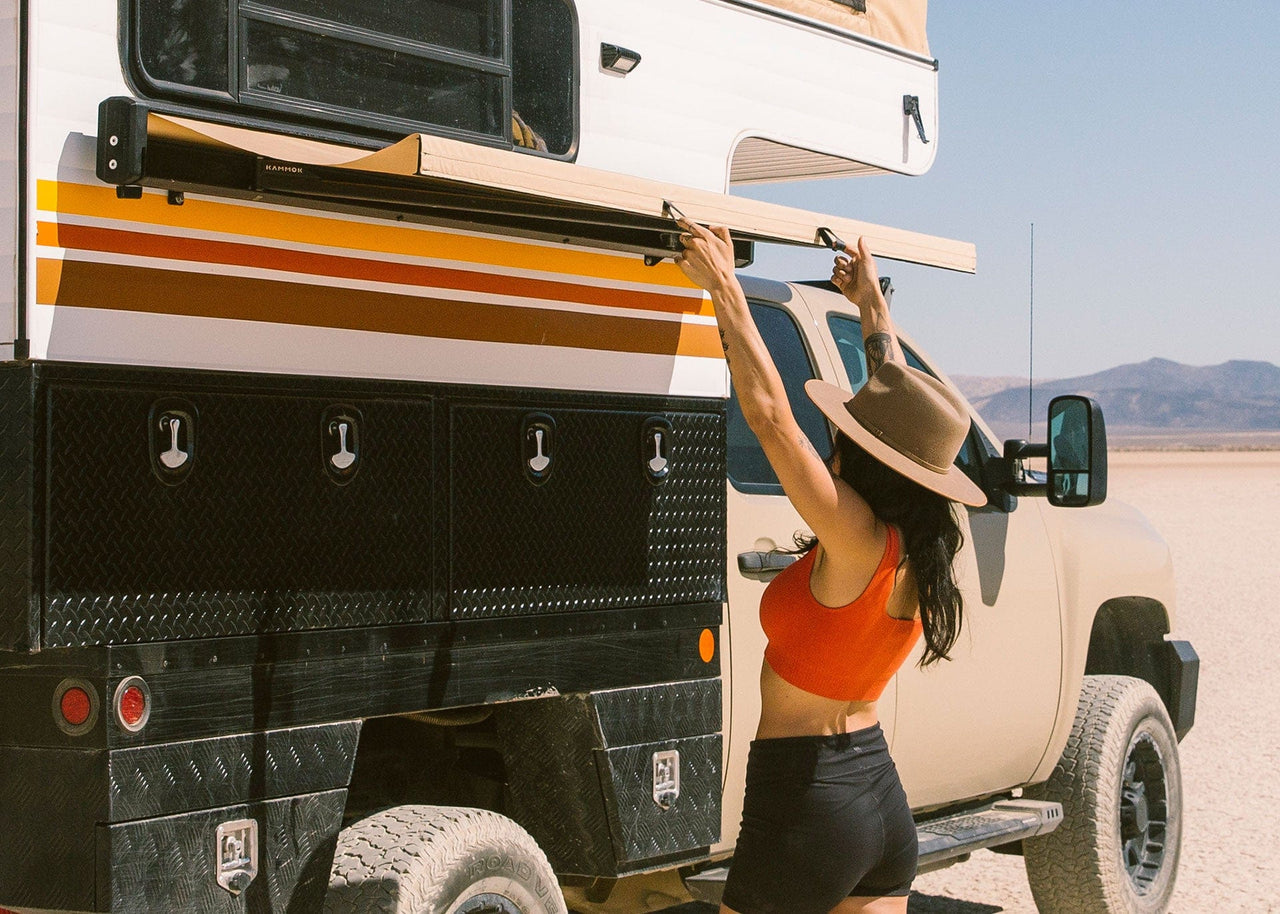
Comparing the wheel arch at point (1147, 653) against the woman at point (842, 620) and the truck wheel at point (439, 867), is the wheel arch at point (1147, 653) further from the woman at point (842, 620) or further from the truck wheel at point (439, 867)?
the truck wheel at point (439, 867)

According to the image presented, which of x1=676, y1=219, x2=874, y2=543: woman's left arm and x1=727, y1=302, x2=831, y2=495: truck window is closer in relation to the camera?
x1=676, y1=219, x2=874, y2=543: woman's left arm

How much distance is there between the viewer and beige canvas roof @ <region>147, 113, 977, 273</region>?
2936 millimetres

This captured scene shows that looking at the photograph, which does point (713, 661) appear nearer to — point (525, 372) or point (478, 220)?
point (525, 372)

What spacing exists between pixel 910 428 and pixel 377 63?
135 centimetres

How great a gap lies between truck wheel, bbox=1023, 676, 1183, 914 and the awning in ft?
9.40

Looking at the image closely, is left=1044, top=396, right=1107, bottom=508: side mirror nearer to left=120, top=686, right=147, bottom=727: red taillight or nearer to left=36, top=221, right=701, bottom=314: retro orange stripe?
left=36, top=221, right=701, bottom=314: retro orange stripe

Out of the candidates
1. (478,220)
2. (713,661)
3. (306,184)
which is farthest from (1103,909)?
(306,184)

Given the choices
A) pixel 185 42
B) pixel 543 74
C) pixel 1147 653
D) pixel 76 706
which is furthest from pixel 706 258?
pixel 1147 653

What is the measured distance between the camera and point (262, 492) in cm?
316

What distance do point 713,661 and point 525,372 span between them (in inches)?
37.0

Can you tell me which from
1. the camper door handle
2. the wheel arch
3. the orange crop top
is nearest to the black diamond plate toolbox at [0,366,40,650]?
the orange crop top

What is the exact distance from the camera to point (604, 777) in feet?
12.4

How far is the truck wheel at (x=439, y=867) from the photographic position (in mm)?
3297

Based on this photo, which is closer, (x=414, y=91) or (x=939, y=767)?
(x=414, y=91)
